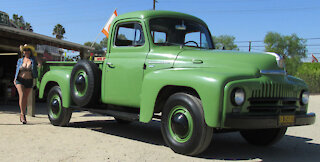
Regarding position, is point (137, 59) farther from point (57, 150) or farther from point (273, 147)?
point (273, 147)

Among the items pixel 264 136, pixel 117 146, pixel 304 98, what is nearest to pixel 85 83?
pixel 117 146

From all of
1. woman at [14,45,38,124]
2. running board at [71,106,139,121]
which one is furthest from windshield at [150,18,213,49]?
woman at [14,45,38,124]

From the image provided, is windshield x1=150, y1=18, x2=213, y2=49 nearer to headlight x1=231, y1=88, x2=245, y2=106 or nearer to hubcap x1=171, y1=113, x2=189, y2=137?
hubcap x1=171, y1=113, x2=189, y2=137

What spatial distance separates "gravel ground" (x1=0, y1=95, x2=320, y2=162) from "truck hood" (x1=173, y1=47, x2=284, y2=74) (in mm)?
1212

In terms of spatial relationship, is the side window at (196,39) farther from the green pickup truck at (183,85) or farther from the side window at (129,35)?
the side window at (129,35)

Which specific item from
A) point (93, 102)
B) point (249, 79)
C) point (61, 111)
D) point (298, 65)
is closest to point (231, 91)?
point (249, 79)

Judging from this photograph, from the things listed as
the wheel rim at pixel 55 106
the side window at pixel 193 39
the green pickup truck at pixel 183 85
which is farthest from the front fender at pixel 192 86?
the wheel rim at pixel 55 106

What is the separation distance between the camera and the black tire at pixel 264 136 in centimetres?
543

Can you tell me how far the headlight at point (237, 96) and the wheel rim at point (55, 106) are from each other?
4114 millimetres

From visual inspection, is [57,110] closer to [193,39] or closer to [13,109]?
[193,39]

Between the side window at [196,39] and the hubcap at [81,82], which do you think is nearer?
the side window at [196,39]

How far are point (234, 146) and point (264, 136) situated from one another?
0.52 meters

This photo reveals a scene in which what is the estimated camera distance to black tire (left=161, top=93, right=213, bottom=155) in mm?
4297

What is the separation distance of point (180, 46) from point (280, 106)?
181 cm
